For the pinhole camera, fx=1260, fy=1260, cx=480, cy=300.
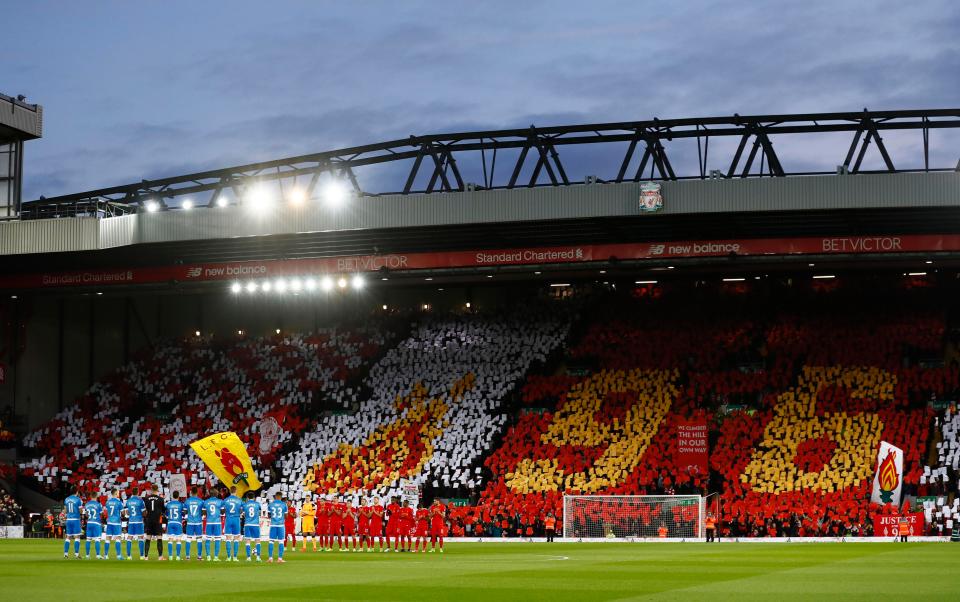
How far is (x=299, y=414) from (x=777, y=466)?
22372 millimetres

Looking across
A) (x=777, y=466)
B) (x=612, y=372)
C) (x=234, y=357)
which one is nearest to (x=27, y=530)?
(x=234, y=357)

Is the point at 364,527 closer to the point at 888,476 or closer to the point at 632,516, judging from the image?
the point at 632,516

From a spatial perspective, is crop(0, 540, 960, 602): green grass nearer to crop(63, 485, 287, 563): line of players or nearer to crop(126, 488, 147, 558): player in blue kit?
crop(63, 485, 287, 563): line of players

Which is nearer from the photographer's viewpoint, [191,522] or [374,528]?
[191,522]

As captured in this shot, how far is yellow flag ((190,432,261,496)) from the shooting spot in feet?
140

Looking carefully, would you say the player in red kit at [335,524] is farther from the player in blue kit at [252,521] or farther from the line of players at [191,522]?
the player in blue kit at [252,521]

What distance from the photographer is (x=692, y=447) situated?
49.2 meters

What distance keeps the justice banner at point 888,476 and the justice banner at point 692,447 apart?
24.3 ft

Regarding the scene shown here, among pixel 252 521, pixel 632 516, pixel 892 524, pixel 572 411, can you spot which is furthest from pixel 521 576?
pixel 572 411

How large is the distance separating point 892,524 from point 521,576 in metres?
22.6

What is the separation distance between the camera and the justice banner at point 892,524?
43.0 metres

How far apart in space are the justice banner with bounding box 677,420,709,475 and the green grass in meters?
12.4

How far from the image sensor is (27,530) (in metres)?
52.6

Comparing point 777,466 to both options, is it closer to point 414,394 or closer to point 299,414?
point 414,394
